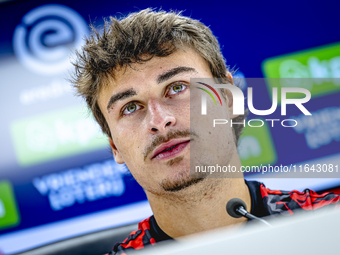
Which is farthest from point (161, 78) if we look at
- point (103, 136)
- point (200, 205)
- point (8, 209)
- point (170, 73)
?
point (8, 209)

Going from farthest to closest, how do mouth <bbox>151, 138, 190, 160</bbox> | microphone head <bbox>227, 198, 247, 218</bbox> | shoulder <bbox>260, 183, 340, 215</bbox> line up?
shoulder <bbox>260, 183, 340, 215</bbox>, mouth <bbox>151, 138, 190, 160</bbox>, microphone head <bbox>227, 198, 247, 218</bbox>

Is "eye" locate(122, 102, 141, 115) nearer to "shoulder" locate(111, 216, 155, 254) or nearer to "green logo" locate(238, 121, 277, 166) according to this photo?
"shoulder" locate(111, 216, 155, 254)

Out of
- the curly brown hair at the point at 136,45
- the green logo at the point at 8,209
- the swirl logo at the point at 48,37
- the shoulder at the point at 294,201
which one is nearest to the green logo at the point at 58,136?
the green logo at the point at 8,209

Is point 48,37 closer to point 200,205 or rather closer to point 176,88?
point 176,88

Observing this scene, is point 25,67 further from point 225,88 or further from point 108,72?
point 225,88

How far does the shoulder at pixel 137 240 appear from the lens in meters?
1.05

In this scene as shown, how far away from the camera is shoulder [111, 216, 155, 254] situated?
105cm

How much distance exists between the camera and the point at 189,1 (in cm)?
175

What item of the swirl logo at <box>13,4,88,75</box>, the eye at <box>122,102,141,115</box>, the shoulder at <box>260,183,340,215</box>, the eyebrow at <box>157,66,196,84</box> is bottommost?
the shoulder at <box>260,183,340,215</box>

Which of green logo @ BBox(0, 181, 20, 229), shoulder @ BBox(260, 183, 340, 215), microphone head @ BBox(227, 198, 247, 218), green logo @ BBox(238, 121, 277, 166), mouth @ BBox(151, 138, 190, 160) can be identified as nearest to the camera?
microphone head @ BBox(227, 198, 247, 218)

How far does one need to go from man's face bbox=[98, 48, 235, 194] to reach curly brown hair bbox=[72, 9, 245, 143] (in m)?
0.04

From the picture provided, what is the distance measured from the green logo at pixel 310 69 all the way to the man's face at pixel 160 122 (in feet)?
2.50

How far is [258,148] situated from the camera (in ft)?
5.22

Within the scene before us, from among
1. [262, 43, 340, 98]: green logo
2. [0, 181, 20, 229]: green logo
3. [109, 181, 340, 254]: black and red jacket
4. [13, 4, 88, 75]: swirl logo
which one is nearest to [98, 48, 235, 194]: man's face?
[109, 181, 340, 254]: black and red jacket
